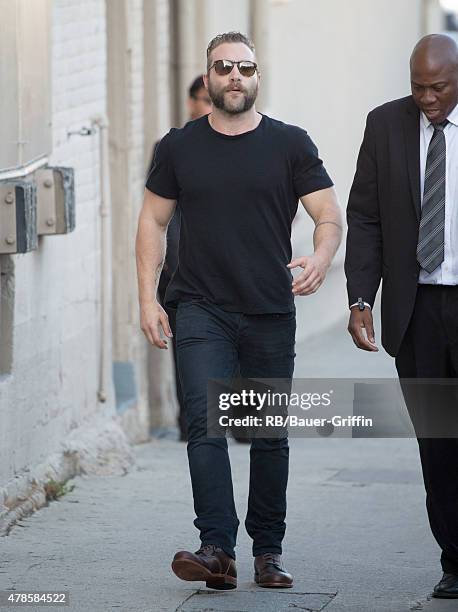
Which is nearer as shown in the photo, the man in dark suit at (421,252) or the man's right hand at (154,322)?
the man in dark suit at (421,252)

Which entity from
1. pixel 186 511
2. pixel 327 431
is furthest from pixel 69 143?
pixel 327 431

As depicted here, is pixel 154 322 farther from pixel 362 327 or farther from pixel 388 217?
pixel 388 217

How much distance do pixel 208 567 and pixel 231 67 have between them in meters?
1.72

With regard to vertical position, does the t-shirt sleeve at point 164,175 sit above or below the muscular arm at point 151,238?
above

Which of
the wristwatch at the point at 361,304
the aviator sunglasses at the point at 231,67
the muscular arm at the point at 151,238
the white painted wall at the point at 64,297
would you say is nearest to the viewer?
the wristwatch at the point at 361,304

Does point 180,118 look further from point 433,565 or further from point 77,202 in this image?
point 433,565

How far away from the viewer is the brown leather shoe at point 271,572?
5500 millimetres

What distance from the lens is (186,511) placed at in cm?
717

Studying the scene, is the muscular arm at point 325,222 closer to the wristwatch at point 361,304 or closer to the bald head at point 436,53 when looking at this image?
the wristwatch at point 361,304

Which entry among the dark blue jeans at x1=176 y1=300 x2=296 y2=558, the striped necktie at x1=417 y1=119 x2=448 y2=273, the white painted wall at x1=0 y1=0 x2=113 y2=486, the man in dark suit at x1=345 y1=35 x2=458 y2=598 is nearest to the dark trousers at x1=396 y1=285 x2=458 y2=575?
the man in dark suit at x1=345 y1=35 x2=458 y2=598

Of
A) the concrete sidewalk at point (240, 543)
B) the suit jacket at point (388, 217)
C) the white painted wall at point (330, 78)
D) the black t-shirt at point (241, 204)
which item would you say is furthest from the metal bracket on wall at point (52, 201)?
the white painted wall at point (330, 78)

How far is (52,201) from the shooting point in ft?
23.8

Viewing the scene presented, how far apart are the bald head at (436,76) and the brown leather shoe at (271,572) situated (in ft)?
5.30

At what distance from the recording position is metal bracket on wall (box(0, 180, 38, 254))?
6406 millimetres
